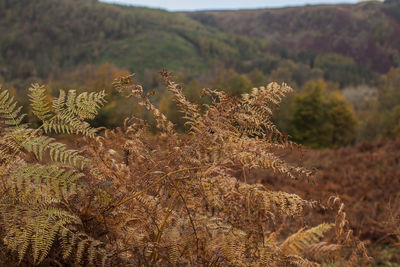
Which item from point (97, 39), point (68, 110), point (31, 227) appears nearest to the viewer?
point (31, 227)

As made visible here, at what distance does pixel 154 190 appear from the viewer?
3.49 ft

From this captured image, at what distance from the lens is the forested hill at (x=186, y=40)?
222 ft

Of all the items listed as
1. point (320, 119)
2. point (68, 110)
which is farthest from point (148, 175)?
point (320, 119)

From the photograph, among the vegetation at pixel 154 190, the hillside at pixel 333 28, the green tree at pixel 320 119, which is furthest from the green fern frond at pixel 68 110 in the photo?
the hillside at pixel 333 28

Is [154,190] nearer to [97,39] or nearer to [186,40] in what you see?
[97,39]

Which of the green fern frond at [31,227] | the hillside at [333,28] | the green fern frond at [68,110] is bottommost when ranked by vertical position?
the green fern frond at [31,227]

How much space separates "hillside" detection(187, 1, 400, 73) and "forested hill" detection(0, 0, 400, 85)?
301 millimetres

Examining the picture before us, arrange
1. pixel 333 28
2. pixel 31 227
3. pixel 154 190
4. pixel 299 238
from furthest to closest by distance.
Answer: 1. pixel 333 28
2. pixel 299 238
3. pixel 154 190
4. pixel 31 227

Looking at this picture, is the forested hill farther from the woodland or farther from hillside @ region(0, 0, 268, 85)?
the woodland

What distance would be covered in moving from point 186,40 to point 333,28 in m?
48.5

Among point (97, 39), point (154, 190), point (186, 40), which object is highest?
point (186, 40)

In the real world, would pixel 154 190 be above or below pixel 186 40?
below

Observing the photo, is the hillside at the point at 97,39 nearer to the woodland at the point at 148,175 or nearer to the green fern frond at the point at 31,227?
the woodland at the point at 148,175

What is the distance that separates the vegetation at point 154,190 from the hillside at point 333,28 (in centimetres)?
9223
